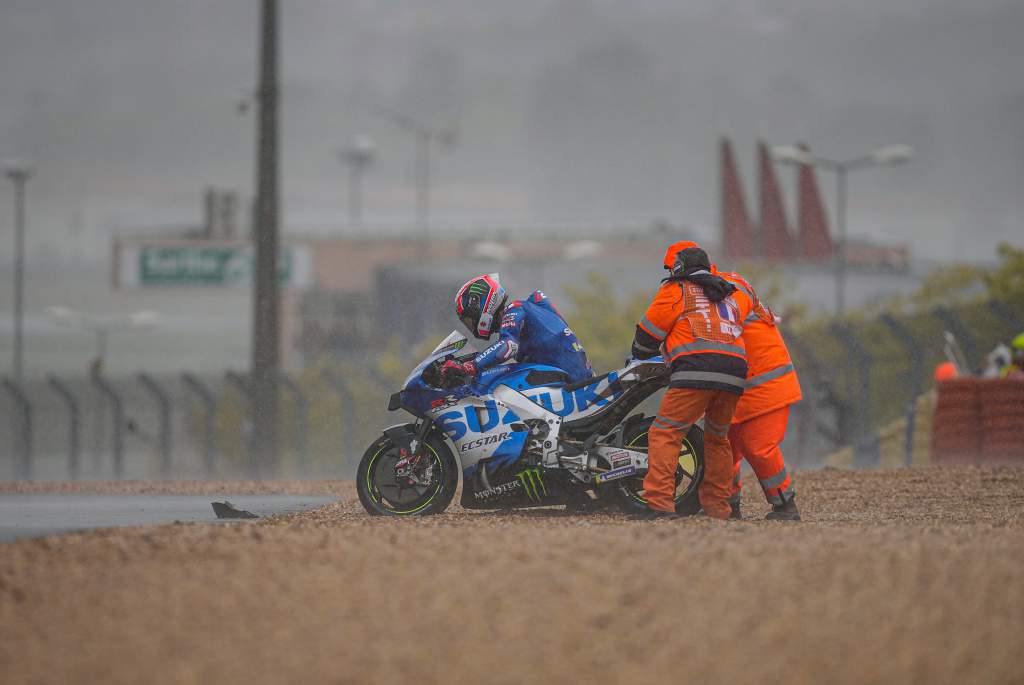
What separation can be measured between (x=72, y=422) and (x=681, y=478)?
1757 centimetres

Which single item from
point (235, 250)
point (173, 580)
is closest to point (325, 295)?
point (235, 250)

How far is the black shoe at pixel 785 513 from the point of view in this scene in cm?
1030

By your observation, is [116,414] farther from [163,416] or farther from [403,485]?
[403,485]

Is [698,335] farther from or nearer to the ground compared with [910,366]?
farther from the ground

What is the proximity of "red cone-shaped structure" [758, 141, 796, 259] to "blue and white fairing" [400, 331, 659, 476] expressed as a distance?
233 ft

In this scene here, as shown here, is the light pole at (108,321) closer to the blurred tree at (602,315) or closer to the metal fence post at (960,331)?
the blurred tree at (602,315)

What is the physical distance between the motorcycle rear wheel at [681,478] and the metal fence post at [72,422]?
15681mm

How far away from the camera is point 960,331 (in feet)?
Result: 65.1

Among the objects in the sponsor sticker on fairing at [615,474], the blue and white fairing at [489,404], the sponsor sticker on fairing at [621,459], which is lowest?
the sponsor sticker on fairing at [615,474]

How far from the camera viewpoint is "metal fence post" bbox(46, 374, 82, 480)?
2453 cm

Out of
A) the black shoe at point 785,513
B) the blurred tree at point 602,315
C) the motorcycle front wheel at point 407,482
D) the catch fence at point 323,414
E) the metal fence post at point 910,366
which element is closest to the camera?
the black shoe at point 785,513

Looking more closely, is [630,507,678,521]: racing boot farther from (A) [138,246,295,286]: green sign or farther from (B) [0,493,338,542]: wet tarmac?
(A) [138,246,295,286]: green sign

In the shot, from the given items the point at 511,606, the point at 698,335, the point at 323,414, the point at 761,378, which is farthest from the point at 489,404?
the point at 323,414

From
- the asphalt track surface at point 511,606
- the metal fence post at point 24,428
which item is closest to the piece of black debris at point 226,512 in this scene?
the asphalt track surface at point 511,606
